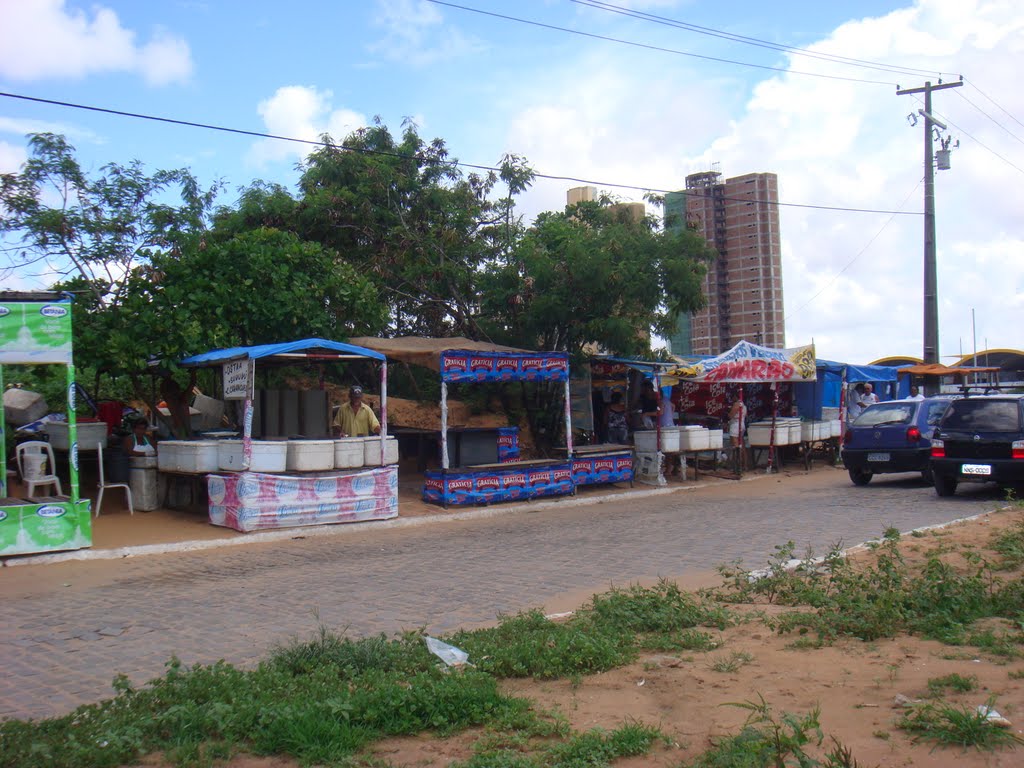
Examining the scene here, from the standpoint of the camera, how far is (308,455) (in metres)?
12.8

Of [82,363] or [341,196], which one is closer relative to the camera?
[82,363]

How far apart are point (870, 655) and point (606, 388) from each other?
14.8m

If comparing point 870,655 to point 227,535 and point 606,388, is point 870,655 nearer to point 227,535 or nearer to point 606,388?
point 227,535

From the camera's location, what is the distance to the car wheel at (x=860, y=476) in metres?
17.9

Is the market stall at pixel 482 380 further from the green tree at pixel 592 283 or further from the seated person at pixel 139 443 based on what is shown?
the seated person at pixel 139 443

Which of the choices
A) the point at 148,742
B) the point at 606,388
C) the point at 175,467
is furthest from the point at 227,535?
the point at 606,388

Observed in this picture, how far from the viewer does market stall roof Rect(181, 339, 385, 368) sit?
1245 cm

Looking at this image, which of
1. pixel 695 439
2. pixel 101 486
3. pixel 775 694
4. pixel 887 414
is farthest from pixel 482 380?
pixel 775 694

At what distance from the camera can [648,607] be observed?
23.2 ft

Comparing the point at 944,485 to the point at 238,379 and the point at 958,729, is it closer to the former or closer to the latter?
the point at 238,379

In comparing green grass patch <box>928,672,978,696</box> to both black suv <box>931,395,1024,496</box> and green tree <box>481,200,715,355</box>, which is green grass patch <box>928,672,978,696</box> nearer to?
black suv <box>931,395,1024,496</box>

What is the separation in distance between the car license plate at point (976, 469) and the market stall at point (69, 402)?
13.5m

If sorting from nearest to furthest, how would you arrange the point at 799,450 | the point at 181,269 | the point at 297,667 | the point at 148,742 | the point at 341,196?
the point at 148,742
the point at 297,667
the point at 181,269
the point at 341,196
the point at 799,450

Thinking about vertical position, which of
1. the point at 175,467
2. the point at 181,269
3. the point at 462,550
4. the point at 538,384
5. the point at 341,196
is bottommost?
the point at 462,550
